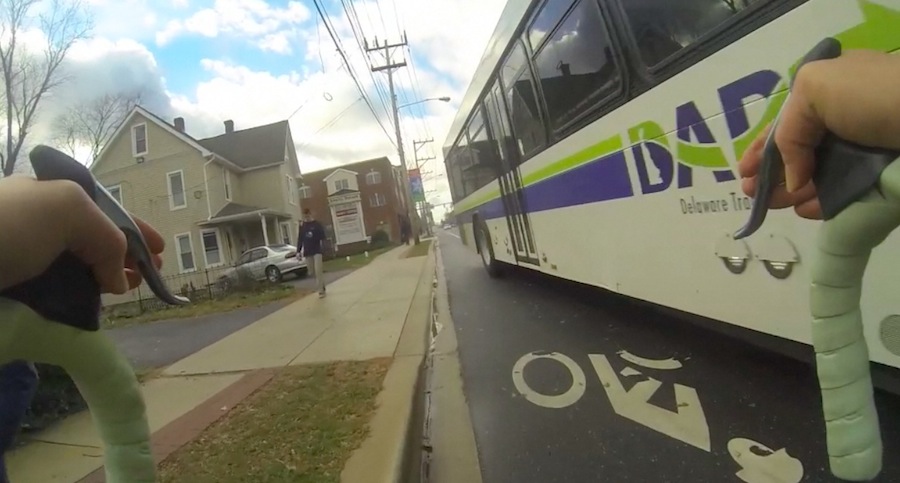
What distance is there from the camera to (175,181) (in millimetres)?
25719

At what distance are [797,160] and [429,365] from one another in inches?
203

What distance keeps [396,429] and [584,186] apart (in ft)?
8.83

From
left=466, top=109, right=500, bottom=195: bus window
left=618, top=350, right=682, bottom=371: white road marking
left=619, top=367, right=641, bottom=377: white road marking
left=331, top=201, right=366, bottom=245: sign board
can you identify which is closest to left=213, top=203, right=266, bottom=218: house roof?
left=466, top=109, right=500, bottom=195: bus window

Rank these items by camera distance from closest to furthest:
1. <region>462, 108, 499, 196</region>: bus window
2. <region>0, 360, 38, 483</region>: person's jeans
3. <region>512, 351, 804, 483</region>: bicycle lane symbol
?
<region>0, 360, 38, 483</region>: person's jeans → <region>512, 351, 804, 483</region>: bicycle lane symbol → <region>462, 108, 499, 196</region>: bus window

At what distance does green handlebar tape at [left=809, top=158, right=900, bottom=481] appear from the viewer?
3.35 ft

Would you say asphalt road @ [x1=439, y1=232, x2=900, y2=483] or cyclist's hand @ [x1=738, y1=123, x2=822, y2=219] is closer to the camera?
cyclist's hand @ [x1=738, y1=123, x2=822, y2=219]

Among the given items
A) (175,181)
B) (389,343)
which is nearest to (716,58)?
(389,343)

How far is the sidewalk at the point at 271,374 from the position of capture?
3607 millimetres

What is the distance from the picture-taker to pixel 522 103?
649 centimetres

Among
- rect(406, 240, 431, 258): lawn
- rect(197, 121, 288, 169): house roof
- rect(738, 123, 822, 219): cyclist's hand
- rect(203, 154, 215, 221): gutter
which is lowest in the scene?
rect(406, 240, 431, 258): lawn

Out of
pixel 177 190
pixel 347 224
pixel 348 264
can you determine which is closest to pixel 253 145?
pixel 177 190

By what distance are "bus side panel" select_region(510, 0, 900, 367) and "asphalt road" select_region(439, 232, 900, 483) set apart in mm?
601

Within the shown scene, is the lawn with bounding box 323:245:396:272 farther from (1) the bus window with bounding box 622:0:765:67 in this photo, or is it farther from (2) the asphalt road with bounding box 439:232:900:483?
(1) the bus window with bounding box 622:0:765:67

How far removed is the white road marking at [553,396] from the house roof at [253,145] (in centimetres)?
2652
